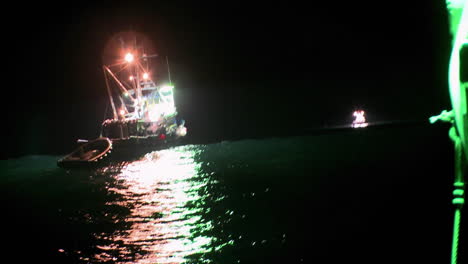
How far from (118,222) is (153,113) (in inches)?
1264

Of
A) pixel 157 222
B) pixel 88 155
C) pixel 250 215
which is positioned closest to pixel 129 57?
pixel 88 155

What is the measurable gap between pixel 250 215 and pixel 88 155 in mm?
27942

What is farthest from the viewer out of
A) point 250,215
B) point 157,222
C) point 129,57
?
point 129,57

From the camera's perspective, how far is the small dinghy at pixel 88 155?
3198cm

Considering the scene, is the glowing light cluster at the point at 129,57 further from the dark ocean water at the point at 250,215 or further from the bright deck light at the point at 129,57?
the dark ocean water at the point at 250,215

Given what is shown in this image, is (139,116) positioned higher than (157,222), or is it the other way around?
(139,116)

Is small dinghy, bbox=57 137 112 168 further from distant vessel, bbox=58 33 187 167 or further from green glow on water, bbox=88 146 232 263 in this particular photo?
green glow on water, bbox=88 146 232 263

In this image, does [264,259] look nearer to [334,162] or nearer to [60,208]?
[60,208]

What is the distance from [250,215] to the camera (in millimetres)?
13062

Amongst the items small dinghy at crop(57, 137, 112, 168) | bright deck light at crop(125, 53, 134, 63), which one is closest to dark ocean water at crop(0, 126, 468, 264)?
small dinghy at crop(57, 137, 112, 168)

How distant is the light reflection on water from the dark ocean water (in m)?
0.05

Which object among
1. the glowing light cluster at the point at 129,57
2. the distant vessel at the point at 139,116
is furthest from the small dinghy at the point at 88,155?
the glowing light cluster at the point at 129,57

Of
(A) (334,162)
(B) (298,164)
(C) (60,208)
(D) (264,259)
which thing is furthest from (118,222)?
(A) (334,162)

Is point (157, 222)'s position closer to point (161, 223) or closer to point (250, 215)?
point (161, 223)
